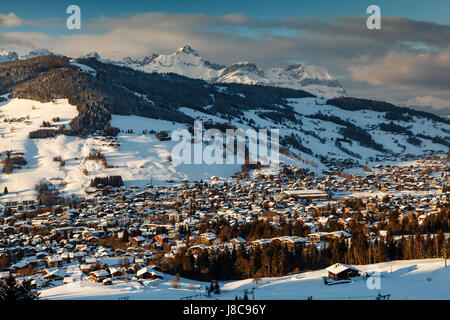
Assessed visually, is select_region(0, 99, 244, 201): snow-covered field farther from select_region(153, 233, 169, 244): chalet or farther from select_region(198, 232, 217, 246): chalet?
select_region(198, 232, 217, 246): chalet

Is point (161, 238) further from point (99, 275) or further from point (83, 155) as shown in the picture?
point (83, 155)

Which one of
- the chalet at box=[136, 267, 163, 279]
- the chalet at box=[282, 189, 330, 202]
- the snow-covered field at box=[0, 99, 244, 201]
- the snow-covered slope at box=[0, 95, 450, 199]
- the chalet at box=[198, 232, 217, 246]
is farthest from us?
the snow-covered slope at box=[0, 95, 450, 199]

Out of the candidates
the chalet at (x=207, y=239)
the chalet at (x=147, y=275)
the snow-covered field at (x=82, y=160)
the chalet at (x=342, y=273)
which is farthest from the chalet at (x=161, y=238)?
the snow-covered field at (x=82, y=160)

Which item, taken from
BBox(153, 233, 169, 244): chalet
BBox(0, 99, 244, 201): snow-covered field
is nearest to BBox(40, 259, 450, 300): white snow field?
BBox(153, 233, 169, 244): chalet

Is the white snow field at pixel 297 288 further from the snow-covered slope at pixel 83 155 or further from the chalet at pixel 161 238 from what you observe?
the snow-covered slope at pixel 83 155

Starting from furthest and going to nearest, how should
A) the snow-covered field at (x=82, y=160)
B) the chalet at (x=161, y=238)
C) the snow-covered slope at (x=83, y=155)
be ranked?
1. the snow-covered slope at (x=83, y=155)
2. the snow-covered field at (x=82, y=160)
3. the chalet at (x=161, y=238)

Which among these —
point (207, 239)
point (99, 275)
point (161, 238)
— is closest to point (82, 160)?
point (161, 238)
